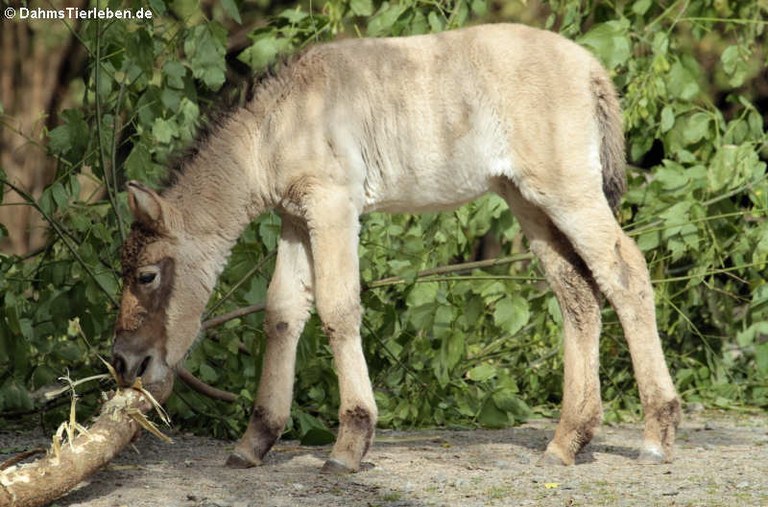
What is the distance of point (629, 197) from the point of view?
8.70 m

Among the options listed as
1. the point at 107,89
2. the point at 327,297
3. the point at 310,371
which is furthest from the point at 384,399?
the point at 107,89

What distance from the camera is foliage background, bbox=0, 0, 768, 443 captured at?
7340 millimetres

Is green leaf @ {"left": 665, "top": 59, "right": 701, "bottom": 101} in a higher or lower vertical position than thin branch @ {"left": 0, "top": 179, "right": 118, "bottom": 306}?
higher

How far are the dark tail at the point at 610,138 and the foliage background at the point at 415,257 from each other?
36.0 inches

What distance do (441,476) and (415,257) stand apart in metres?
1.91

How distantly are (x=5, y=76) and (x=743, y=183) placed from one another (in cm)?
866

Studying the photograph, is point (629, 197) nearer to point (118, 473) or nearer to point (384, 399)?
point (384, 399)

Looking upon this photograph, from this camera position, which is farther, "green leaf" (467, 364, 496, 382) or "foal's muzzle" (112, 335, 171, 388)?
"green leaf" (467, 364, 496, 382)

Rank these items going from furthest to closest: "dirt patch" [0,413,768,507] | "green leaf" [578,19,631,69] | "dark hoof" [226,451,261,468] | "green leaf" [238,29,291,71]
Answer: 1. "green leaf" [238,29,291,71]
2. "green leaf" [578,19,631,69]
3. "dark hoof" [226,451,261,468]
4. "dirt patch" [0,413,768,507]

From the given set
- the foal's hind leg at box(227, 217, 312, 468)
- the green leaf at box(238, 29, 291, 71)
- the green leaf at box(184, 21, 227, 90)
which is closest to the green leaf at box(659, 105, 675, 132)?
the green leaf at box(238, 29, 291, 71)

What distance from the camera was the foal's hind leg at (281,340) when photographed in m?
Result: 6.48

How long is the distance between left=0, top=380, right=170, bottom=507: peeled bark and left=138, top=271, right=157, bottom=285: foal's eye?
0.54m

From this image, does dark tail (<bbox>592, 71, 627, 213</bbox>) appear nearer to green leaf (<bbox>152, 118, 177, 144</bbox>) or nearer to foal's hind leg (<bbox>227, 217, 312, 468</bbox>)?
foal's hind leg (<bbox>227, 217, 312, 468</bbox>)

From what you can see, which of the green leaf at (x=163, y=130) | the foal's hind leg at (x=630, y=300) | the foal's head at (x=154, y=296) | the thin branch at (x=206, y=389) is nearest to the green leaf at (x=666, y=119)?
the foal's hind leg at (x=630, y=300)
